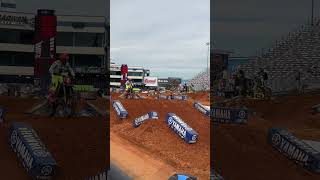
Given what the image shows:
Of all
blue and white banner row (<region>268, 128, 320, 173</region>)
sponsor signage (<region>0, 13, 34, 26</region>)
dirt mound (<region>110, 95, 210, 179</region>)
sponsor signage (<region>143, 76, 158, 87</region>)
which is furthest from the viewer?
sponsor signage (<region>143, 76, 158, 87</region>)

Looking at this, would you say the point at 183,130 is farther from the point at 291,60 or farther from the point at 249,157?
the point at 291,60

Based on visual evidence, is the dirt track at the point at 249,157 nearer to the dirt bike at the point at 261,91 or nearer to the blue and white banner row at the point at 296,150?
the blue and white banner row at the point at 296,150

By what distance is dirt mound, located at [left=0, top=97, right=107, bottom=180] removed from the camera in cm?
1005

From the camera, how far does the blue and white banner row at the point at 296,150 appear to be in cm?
1202

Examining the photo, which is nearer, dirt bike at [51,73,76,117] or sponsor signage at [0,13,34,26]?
dirt bike at [51,73,76,117]

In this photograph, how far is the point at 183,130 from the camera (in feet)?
55.3

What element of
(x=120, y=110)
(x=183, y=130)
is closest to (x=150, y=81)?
(x=120, y=110)

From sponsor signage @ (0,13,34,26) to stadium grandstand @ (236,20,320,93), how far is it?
14610mm

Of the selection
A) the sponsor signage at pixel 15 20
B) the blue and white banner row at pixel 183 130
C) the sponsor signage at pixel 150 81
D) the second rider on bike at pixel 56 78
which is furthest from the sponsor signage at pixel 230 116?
the sponsor signage at pixel 150 81

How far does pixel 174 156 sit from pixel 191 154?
596mm

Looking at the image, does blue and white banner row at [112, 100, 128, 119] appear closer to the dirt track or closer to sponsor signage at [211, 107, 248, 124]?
sponsor signage at [211, 107, 248, 124]

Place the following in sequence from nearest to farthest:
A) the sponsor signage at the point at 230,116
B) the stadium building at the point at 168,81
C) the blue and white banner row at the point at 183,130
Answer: the sponsor signage at the point at 230,116
the blue and white banner row at the point at 183,130
the stadium building at the point at 168,81

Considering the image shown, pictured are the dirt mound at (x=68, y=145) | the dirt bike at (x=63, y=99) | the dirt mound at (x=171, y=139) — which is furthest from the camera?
the dirt mound at (x=171, y=139)

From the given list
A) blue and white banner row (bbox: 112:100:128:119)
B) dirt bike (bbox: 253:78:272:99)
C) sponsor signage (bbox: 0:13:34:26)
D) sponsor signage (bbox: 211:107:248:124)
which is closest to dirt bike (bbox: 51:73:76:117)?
sponsor signage (bbox: 211:107:248:124)
